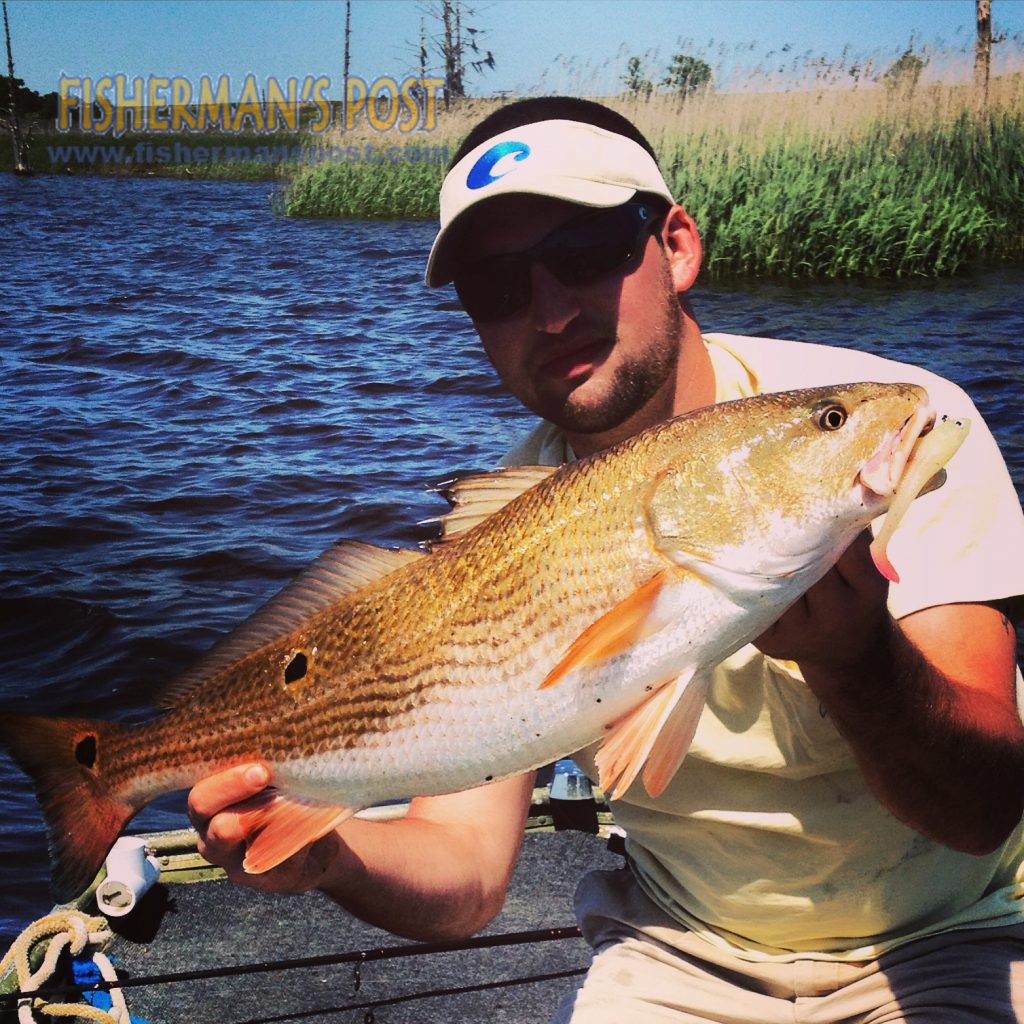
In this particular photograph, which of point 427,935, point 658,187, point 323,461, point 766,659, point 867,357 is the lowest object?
point 323,461

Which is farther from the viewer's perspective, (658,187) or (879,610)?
(658,187)

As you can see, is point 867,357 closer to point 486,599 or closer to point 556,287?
point 556,287

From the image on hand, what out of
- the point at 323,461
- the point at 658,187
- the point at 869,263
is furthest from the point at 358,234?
the point at 658,187

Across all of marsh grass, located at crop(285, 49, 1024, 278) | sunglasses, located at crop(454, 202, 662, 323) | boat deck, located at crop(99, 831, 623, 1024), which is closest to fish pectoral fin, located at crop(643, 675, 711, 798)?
sunglasses, located at crop(454, 202, 662, 323)

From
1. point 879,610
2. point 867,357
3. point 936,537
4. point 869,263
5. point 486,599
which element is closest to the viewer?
point 879,610

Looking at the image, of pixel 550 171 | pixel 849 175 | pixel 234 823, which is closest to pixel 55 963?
pixel 234 823

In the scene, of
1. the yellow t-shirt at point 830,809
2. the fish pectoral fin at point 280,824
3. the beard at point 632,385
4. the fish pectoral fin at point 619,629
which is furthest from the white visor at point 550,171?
the fish pectoral fin at point 280,824
